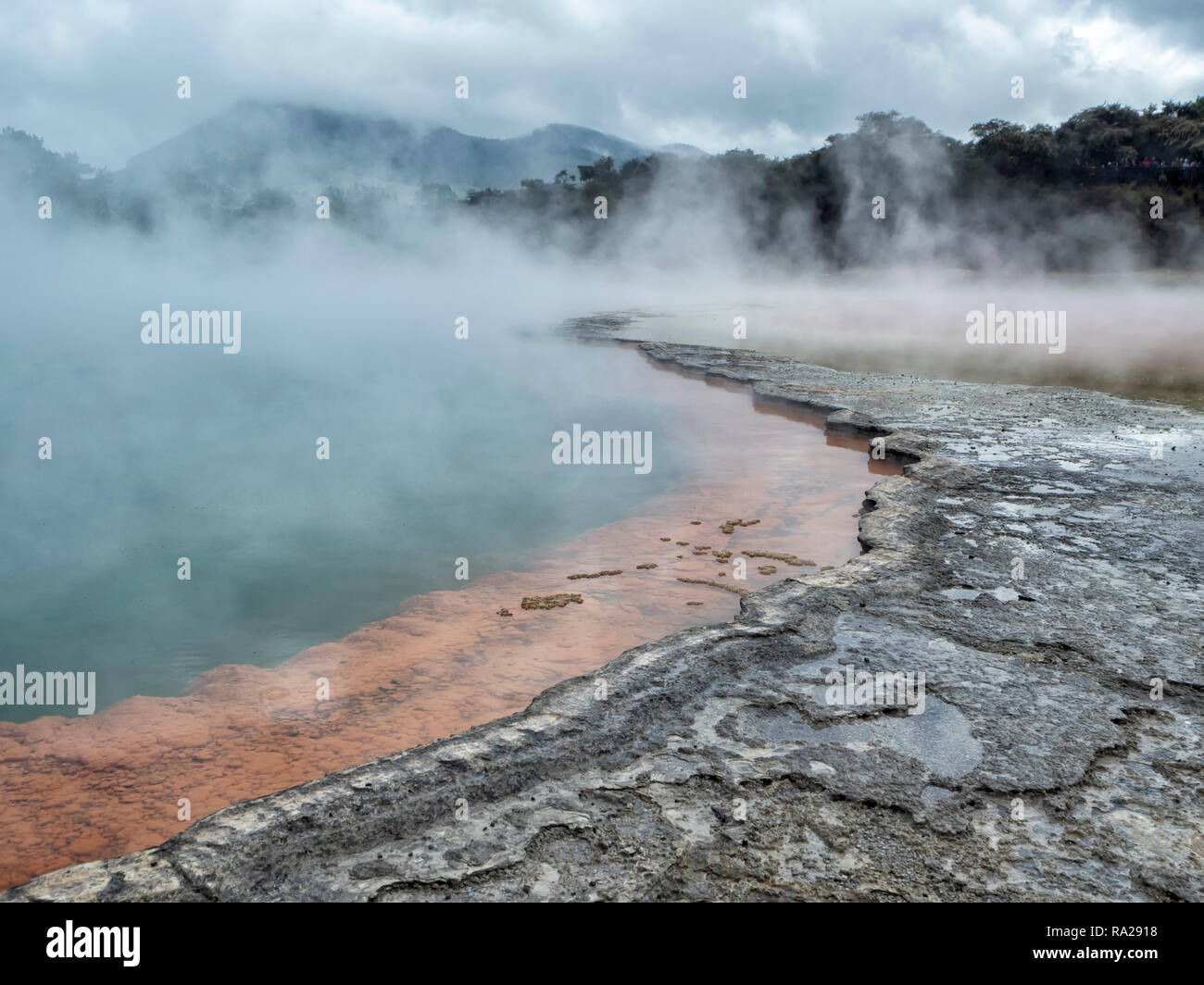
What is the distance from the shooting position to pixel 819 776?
2.50 metres

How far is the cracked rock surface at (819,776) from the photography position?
2.09 m

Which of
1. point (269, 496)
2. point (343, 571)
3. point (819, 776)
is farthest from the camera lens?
point (269, 496)

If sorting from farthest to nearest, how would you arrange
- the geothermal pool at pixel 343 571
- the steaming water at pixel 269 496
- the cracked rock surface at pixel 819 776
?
the steaming water at pixel 269 496, the geothermal pool at pixel 343 571, the cracked rock surface at pixel 819 776

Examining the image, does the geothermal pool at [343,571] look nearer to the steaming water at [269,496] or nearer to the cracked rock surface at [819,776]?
the steaming water at [269,496]

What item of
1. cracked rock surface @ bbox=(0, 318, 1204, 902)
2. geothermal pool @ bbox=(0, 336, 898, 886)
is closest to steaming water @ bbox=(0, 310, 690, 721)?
geothermal pool @ bbox=(0, 336, 898, 886)

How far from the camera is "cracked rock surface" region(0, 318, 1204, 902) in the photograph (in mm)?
2090

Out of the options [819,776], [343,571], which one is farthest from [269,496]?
[819,776]

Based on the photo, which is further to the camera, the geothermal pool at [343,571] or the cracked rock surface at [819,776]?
the geothermal pool at [343,571]

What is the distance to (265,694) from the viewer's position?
13.1ft

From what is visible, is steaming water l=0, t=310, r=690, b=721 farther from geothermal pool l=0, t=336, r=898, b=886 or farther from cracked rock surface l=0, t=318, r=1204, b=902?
cracked rock surface l=0, t=318, r=1204, b=902

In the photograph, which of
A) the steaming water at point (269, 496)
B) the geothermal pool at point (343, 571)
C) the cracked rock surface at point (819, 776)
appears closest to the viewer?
the cracked rock surface at point (819, 776)

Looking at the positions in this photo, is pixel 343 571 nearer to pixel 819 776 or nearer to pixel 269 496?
pixel 269 496

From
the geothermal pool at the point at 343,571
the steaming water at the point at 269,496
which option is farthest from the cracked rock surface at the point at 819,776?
the steaming water at the point at 269,496
